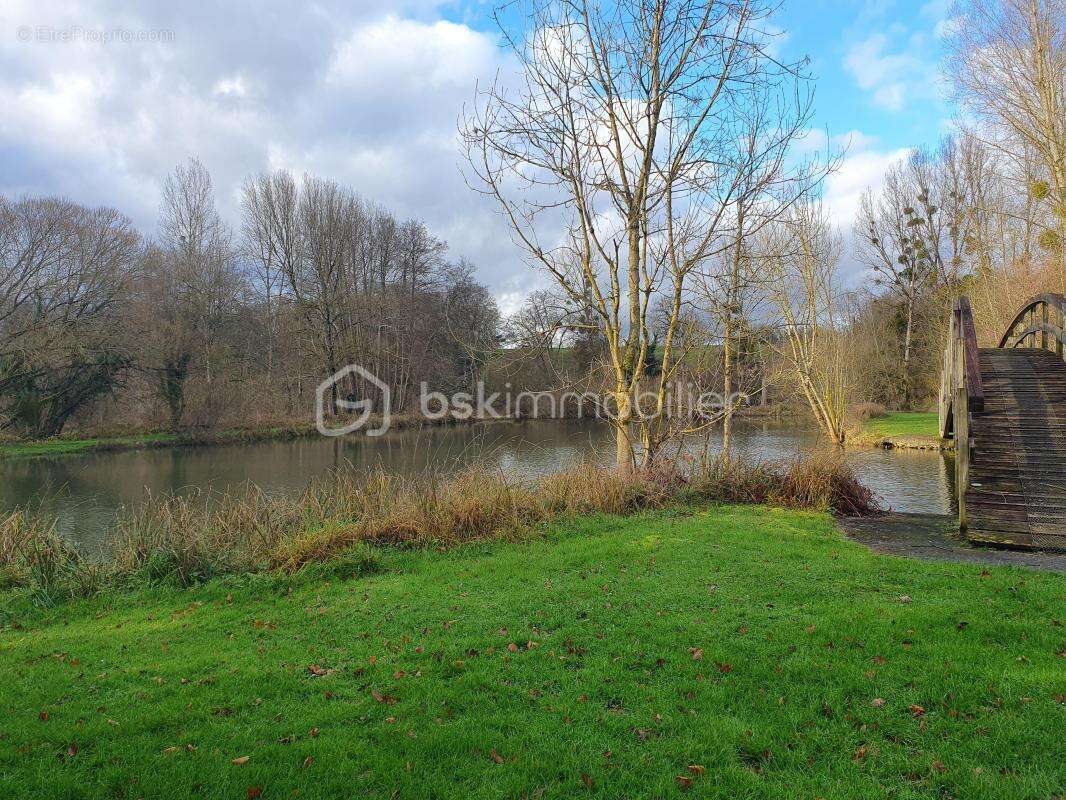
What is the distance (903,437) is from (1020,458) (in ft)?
52.9

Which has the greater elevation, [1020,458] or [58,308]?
[58,308]

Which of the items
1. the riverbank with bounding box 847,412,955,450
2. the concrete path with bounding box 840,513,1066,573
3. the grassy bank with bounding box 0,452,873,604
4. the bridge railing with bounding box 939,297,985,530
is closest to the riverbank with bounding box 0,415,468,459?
the grassy bank with bounding box 0,452,873,604

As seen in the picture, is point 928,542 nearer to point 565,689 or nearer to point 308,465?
point 565,689

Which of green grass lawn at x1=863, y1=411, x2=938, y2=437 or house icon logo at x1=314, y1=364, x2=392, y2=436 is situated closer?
green grass lawn at x1=863, y1=411, x2=938, y2=437

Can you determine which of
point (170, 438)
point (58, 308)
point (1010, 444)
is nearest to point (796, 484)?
point (1010, 444)

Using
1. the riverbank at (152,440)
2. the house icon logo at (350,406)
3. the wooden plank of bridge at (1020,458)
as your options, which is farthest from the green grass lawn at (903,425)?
the riverbank at (152,440)

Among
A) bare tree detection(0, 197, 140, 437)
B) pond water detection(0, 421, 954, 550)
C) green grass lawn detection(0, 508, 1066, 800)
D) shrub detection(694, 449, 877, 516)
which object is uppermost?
bare tree detection(0, 197, 140, 437)

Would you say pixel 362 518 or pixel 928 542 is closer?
pixel 928 542

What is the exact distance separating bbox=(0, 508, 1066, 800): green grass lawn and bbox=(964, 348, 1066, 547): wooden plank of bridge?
1.90m

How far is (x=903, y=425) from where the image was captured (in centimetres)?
2644

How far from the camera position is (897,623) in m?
4.27

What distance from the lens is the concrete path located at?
641 centimetres

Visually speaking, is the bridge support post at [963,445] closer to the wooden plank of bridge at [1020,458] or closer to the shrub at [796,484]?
the wooden plank of bridge at [1020,458]

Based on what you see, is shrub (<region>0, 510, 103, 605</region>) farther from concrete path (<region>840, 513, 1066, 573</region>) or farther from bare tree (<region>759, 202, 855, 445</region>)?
bare tree (<region>759, 202, 855, 445</region>)
